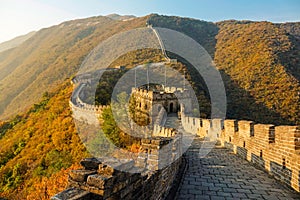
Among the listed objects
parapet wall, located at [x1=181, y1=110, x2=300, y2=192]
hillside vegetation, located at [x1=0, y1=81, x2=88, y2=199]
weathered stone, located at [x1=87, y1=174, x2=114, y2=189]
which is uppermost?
weathered stone, located at [x1=87, y1=174, x2=114, y2=189]

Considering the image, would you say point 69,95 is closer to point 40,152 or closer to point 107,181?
point 40,152

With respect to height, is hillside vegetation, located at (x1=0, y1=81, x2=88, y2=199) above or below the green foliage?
below

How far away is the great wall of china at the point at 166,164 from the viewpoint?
105 inches

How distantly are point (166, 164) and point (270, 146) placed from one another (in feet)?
11.2

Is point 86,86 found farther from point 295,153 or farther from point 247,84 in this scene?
point 295,153

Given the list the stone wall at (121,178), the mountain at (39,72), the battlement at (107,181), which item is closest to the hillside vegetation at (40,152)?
the stone wall at (121,178)

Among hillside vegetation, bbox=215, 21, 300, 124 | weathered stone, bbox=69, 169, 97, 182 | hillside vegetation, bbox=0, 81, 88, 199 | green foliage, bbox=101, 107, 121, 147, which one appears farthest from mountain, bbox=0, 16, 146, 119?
weathered stone, bbox=69, 169, 97, 182

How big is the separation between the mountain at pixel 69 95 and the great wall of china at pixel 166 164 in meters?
6.14

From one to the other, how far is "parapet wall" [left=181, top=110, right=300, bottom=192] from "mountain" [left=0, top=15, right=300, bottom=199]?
21.3 feet

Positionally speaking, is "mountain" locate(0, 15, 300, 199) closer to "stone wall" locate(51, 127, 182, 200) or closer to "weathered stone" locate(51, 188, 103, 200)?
"stone wall" locate(51, 127, 182, 200)

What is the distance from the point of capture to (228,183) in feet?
19.0

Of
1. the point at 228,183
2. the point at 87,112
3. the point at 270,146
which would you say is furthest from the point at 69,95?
the point at 228,183

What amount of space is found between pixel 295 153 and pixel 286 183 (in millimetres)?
668

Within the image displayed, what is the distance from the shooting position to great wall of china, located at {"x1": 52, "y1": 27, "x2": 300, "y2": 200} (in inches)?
105
